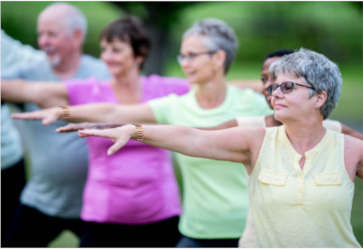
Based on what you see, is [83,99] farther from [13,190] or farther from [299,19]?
[299,19]

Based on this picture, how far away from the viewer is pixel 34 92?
3.99 m

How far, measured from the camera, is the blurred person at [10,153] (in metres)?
4.62

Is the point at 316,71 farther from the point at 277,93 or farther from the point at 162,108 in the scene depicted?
the point at 162,108

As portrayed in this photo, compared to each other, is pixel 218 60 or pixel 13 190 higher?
pixel 218 60

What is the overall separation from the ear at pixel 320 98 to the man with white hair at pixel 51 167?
2.28 m

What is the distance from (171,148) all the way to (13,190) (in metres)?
2.43

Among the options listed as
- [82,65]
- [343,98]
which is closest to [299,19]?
[343,98]

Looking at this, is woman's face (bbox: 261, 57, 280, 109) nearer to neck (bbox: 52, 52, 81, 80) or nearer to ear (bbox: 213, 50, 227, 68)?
ear (bbox: 213, 50, 227, 68)

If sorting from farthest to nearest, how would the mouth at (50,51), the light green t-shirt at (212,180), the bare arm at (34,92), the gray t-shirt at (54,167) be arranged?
the mouth at (50,51) → the gray t-shirt at (54,167) → the bare arm at (34,92) → the light green t-shirt at (212,180)

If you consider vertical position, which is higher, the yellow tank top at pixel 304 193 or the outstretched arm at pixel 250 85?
the outstretched arm at pixel 250 85

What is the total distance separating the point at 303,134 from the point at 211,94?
1128 mm

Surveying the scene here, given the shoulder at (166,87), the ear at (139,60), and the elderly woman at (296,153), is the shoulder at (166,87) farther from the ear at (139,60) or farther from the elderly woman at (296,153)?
the elderly woman at (296,153)

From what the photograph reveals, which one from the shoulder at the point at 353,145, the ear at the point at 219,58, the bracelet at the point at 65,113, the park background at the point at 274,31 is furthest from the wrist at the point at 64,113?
the park background at the point at 274,31

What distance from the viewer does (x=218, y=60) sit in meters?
4.04
